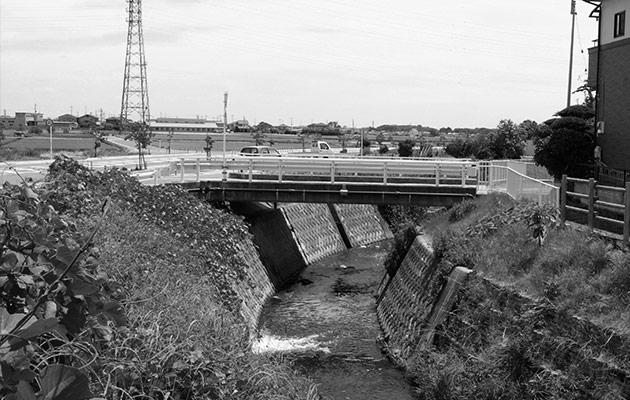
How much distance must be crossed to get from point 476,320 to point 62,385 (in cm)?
1235

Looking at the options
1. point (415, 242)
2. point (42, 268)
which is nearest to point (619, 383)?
point (42, 268)

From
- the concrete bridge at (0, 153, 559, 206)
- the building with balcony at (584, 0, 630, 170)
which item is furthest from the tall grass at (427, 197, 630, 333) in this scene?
the building with balcony at (584, 0, 630, 170)

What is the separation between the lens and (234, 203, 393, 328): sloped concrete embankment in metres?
22.3

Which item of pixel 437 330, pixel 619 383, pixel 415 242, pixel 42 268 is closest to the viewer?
pixel 42 268

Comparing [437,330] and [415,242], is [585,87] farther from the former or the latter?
[437,330]

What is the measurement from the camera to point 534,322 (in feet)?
40.3

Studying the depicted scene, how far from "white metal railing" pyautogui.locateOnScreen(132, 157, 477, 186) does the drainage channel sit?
427cm

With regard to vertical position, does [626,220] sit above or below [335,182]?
above

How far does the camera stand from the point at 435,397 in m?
13.7

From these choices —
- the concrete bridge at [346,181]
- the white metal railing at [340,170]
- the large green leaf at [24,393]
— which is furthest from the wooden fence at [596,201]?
the large green leaf at [24,393]

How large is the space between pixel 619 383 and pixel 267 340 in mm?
10495

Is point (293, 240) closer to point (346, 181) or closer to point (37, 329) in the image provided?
point (346, 181)

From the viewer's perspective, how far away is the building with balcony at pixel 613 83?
25453mm

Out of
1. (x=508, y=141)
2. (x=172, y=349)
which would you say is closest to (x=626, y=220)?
(x=172, y=349)
